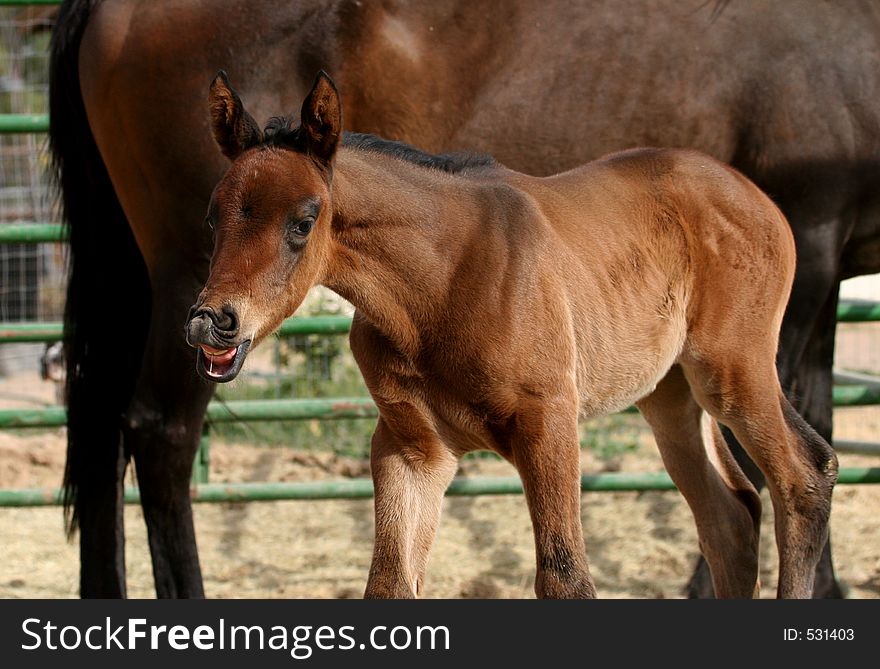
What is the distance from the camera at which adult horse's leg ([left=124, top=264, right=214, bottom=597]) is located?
13.3 feet

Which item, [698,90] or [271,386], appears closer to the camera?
[698,90]

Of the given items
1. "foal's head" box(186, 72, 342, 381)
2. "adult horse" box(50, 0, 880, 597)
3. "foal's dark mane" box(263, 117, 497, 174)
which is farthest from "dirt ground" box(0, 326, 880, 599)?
"foal's head" box(186, 72, 342, 381)

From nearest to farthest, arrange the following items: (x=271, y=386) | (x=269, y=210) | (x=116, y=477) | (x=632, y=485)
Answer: (x=269, y=210) → (x=116, y=477) → (x=632, y=485) → (x=271, y=386)

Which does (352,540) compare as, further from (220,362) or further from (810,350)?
(220,362)

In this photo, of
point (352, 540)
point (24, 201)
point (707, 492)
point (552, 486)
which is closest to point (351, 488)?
point (352, 540)

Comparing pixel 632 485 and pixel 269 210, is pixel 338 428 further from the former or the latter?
pixel 269 210

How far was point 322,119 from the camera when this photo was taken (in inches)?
112

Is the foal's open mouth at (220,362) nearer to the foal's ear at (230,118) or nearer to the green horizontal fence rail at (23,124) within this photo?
the foal's ear at (230,118)

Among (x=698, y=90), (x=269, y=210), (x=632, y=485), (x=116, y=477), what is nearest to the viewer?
(x=269, y=210)

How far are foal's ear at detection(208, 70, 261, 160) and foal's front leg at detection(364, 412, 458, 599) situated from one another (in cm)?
77
